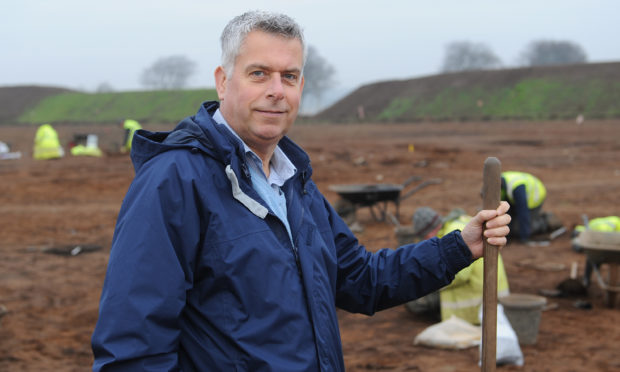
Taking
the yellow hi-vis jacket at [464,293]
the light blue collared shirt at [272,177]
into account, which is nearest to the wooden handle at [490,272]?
the light blue collared shirt at [272,177]

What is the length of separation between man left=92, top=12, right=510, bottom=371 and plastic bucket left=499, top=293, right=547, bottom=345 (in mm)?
3919

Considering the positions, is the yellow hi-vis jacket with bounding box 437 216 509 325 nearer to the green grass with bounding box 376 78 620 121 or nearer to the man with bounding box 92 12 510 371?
the man with bounding box 92 12 510 371

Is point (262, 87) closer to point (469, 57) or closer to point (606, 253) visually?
point (606, 253)

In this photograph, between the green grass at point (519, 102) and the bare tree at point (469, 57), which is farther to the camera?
the bare tree at point (469, 57)

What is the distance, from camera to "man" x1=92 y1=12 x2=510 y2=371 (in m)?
1.53

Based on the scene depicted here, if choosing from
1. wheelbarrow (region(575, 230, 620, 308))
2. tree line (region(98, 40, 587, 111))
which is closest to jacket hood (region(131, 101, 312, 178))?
wheelbarrow (region(575, 230, 620, 308))

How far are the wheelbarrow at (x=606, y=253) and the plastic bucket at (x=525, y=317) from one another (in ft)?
4.09

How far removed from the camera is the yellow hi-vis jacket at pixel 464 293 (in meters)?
5.63

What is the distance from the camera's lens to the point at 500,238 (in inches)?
84.3

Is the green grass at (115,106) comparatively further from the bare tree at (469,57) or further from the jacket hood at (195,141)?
the jacket hood at (195,141)

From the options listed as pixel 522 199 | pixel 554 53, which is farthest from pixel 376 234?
pixel 554 53

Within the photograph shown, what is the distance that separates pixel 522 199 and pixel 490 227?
761cm

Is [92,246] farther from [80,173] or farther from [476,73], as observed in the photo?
[476,73]

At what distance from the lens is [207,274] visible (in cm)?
164
